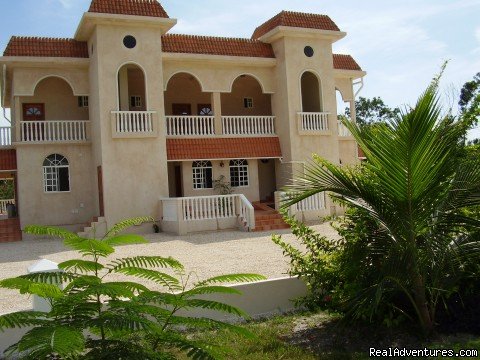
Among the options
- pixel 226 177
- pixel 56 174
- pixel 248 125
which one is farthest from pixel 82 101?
pixel 248 125

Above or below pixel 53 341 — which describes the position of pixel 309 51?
above

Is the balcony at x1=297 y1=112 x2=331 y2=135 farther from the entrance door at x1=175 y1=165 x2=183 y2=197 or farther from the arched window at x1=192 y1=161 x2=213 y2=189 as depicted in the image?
the entrance door at x1=175 y1=165 x2=183 y2=197

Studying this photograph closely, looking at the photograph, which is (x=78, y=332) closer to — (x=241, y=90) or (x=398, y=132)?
(x=398, y=132)

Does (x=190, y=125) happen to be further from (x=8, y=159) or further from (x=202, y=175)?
(x=8, y=159)

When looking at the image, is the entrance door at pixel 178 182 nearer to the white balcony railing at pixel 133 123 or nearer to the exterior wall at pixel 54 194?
the white balcony railing at pixel 133 123

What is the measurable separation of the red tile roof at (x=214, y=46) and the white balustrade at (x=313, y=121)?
10.0ft

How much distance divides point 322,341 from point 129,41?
16035mm

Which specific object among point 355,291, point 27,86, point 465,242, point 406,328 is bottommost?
point 406,328

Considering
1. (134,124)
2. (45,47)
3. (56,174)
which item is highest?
(45,47)

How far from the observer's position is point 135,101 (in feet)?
77.5

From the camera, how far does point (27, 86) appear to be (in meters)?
20.4

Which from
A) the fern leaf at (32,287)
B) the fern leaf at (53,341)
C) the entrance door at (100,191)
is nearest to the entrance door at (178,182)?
the entrance door at (100,191)

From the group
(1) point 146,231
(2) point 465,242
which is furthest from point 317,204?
(2) point 465,242

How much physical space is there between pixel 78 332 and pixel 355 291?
11.2ft
